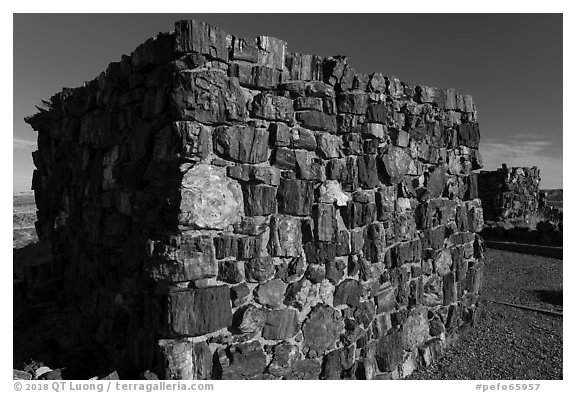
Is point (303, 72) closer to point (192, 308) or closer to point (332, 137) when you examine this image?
point (332, 137)

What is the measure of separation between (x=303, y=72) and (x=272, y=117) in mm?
629

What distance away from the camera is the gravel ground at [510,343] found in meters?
4.68

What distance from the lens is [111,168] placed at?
4117 mm

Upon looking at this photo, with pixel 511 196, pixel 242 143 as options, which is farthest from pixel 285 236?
pixel 511 196

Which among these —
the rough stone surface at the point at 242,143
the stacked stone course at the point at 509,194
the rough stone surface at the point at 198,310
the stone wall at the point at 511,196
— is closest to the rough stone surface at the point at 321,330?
the rough stone surface at the point at 198,310

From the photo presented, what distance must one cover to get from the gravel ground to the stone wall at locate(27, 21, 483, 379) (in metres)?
0.32

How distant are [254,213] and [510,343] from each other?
164 inches

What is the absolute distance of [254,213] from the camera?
3529 millimetres

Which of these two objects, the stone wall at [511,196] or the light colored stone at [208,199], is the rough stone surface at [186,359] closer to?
the light colored stone at [208,199]

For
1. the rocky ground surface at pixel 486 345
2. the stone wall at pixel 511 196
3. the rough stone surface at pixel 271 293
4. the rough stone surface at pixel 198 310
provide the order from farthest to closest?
the stone wall at pixel 511 196
the rocky ground surface at pixel 486 345
the rough stone surface at pixel 271 293
the rough stone surface at pixel 198 310

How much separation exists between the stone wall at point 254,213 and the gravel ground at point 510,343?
0.32m

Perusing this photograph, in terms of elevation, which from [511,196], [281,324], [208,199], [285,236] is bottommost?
[281,324]

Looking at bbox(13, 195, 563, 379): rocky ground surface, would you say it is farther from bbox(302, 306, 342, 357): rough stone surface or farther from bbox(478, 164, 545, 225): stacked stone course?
bbox(478, 164, 545, 225): stacked stone course

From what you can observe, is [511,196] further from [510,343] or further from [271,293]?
[271,293]
